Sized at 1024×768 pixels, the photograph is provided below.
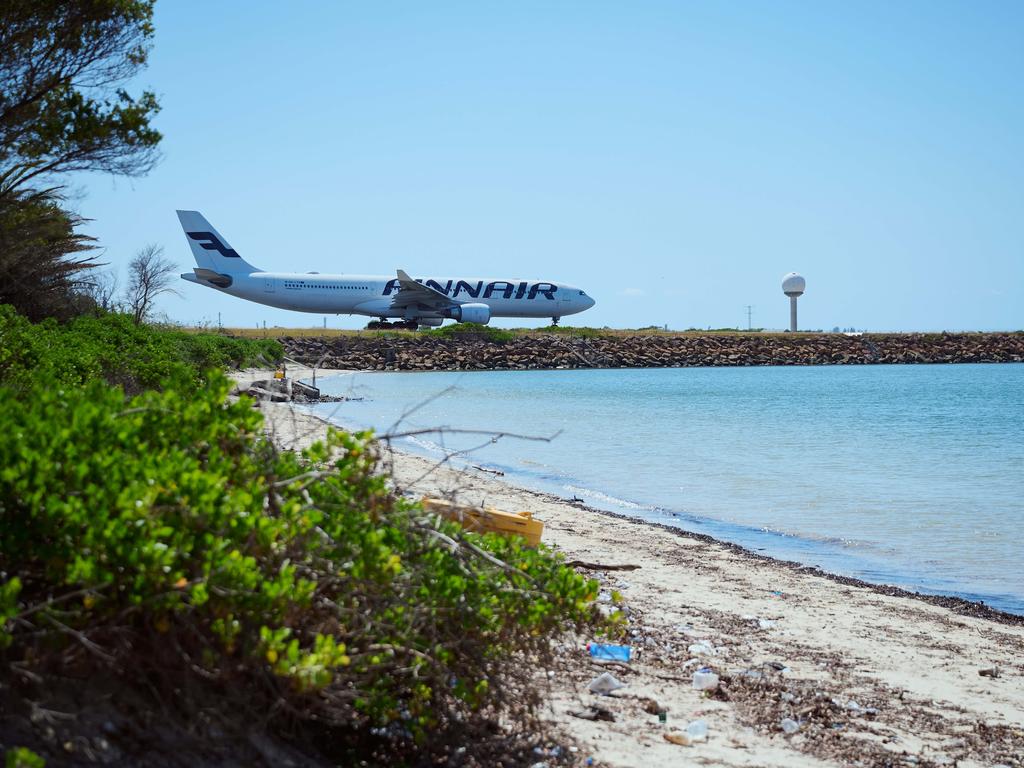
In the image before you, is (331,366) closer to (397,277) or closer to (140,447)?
(397,277)

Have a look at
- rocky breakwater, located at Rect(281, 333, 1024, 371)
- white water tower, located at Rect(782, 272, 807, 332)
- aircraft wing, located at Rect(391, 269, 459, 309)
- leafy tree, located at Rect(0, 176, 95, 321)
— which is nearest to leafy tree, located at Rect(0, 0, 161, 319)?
leafy tree, located at Rect(0, 176, 95, 321)

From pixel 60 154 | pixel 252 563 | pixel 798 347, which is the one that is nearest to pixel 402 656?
pixel 252 563

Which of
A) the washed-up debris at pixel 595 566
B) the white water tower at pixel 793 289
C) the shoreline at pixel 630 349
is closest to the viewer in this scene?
the washed-up debris at pixel 595 566

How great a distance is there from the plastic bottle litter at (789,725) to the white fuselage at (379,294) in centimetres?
4841

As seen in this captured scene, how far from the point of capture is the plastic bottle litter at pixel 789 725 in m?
4.19

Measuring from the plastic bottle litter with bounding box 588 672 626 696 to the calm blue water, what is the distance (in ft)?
4.20

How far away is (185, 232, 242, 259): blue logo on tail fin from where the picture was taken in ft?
172

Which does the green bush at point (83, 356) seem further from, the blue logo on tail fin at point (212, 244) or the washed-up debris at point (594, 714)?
the blue logo on tail fin at point (212, 244)

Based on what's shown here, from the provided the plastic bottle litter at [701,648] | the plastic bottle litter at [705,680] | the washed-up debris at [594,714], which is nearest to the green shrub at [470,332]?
the plastic bottle litter at [701,648]

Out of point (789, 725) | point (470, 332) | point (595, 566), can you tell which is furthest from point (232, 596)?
point (470, 332)

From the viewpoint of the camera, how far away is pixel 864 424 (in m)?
22.9

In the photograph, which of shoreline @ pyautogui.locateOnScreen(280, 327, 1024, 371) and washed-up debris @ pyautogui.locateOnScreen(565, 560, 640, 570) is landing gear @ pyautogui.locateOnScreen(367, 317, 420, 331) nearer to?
shoreline @ pyautogui.locateOnScreen(280, 327, 1024, 371)

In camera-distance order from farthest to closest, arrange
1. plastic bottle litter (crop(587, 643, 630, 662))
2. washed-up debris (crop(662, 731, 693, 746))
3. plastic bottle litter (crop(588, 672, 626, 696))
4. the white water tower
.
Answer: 1. the white water tower
2. plastic bottle litter (crop(587, 643, 630, 662))
3. plastic bottle litter (crop(588, 672, 626, 696))
4. washed-up debris (crop(662, 731, 693, 746))

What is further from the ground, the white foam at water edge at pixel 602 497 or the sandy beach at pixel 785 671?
the sandy beach at pixel 785 671
